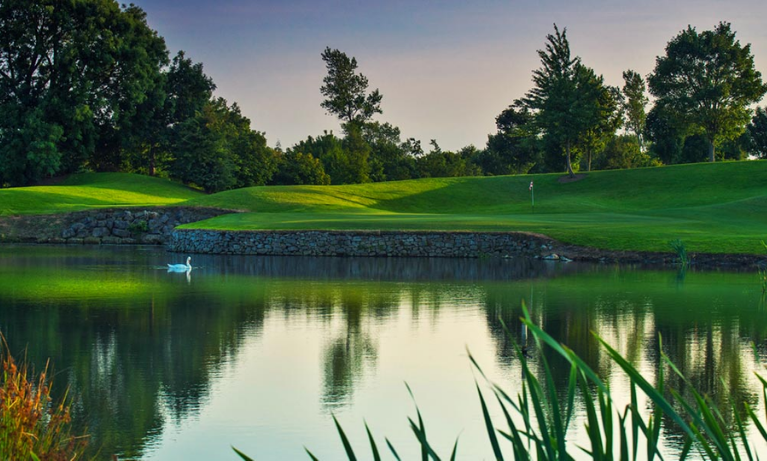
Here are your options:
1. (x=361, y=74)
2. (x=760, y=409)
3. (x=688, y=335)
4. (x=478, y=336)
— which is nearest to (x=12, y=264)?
(x=478, y=336)

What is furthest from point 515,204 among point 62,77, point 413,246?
point 62,77

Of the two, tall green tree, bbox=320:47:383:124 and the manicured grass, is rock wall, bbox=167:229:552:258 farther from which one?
tall green tree, bbox=320:47:383:124

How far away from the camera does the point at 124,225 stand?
4759 centimetres

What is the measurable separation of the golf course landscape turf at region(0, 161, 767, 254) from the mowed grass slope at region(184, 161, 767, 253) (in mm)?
64

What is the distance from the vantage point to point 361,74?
95125 millimetres

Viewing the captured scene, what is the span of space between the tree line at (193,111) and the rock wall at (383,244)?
29297mm

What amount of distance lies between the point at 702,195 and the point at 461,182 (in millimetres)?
17241

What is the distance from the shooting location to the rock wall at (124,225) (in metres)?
46.8

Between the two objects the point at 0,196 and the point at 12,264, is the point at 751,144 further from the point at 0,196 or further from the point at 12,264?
the point at 12,264

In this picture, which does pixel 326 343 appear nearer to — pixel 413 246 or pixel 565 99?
pixel 413 246

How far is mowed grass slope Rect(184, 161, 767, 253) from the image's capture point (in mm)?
36094

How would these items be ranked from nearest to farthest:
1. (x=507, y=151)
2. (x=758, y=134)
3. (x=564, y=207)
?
(x=564, y=207) < (x=758, y=134) < (x=507, y=151)

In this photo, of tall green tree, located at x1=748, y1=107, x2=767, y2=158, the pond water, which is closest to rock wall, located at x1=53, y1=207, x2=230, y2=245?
the pond water

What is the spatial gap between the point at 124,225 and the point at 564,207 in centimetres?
2547
